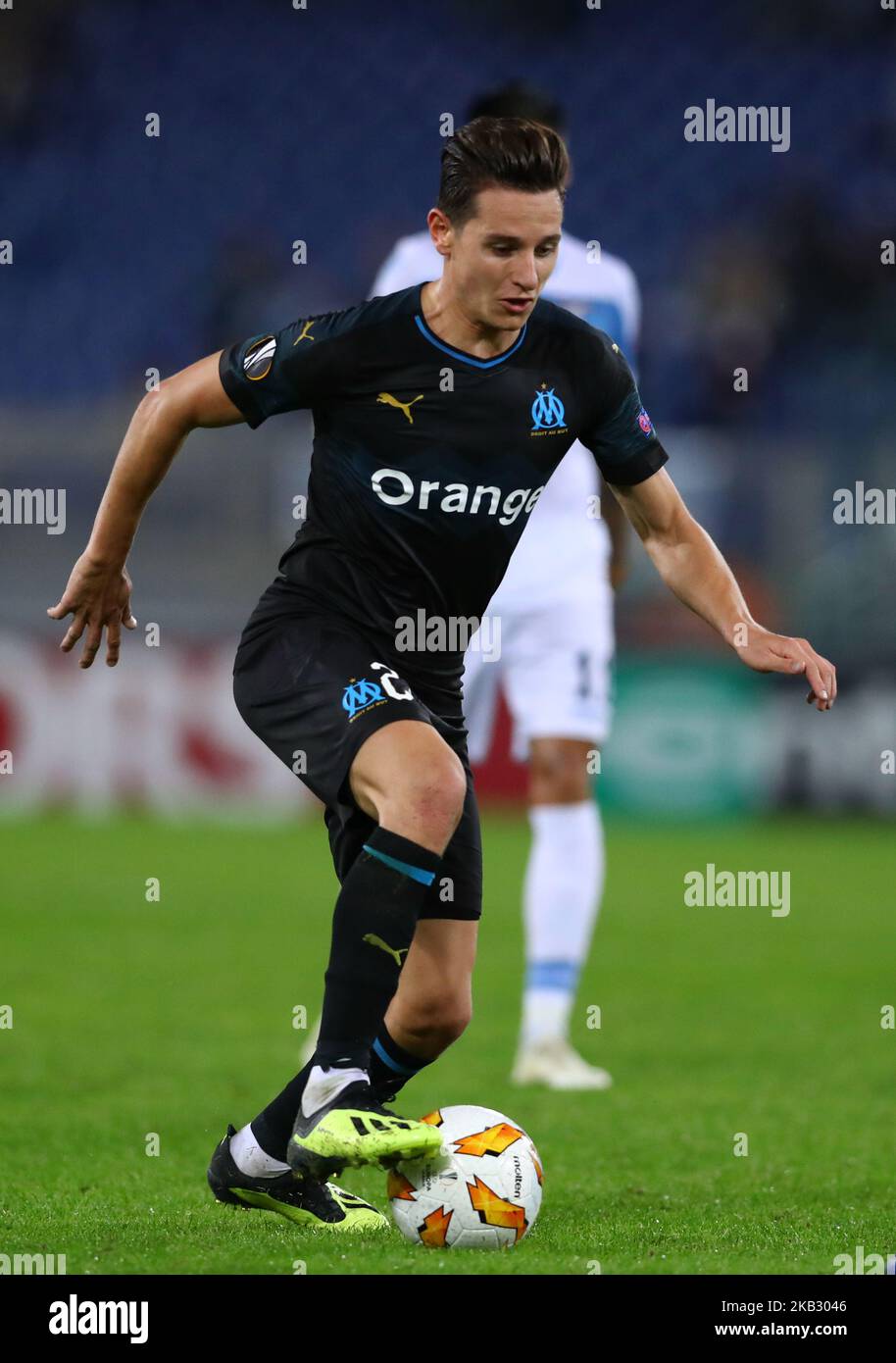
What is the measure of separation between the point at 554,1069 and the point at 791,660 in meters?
2.42

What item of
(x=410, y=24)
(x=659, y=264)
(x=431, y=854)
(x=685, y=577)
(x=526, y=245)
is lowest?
(x=431, y=854)

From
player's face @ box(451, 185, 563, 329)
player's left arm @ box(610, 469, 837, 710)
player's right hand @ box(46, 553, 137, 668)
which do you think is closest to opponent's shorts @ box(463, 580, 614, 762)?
player's left arm @ box(610, 469, 837, 710)

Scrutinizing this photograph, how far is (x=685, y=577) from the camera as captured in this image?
4.06 metres

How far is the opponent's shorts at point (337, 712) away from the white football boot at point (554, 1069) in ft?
6.43

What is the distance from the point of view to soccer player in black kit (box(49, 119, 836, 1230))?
3479 millimetres

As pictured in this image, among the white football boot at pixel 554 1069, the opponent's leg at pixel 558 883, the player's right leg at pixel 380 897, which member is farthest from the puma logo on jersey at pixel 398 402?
the white football boot at pixel 554 1069

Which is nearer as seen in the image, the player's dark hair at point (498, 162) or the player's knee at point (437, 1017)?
the player's dark hair at point (498, 162)

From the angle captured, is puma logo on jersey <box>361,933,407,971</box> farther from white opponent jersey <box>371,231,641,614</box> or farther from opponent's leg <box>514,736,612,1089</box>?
white opponent jersey <box>371,231,641,614</box>

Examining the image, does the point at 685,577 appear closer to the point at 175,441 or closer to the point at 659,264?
the point at 175,441

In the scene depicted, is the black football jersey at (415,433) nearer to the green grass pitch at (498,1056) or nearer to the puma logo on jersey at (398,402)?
the puma logo on jersey at (398,402)

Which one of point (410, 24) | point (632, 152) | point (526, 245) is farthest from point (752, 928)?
point (410, 24)

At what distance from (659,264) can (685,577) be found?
556 inches

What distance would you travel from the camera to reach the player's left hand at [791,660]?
12.2 ft
